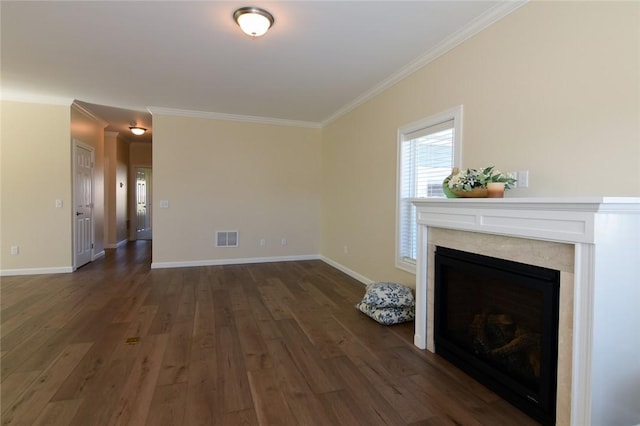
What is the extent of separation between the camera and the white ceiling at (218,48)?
248 cm

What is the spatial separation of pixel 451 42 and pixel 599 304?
2437 millimetres

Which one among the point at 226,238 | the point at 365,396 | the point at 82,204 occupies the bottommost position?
the point at 365,396

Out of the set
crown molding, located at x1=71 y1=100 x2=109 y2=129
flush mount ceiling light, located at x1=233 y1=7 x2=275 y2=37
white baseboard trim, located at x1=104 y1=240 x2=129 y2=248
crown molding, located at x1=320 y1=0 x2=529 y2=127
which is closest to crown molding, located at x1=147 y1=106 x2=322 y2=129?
crown molding, located at x1=71 y1=100 x2=109 y2=129

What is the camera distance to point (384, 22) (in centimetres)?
263

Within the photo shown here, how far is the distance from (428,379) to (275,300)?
6.77 ft

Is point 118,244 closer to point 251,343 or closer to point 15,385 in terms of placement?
point 15,385

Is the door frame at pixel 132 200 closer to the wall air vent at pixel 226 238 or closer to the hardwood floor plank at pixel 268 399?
the wall air vent at pixel 226 238

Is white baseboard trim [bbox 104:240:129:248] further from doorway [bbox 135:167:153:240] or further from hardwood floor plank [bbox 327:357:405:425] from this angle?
hardwood floor plank [bbox 327:357:405:425]

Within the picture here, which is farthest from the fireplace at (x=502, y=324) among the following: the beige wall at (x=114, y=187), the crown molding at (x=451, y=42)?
the beige wall at (x=114, y=187)

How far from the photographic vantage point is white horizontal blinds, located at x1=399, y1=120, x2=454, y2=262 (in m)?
3.12

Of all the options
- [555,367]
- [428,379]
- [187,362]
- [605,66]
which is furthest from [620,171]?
[187,362]

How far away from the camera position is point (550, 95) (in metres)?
2.08

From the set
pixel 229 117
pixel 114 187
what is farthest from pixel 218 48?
pixel 114 187

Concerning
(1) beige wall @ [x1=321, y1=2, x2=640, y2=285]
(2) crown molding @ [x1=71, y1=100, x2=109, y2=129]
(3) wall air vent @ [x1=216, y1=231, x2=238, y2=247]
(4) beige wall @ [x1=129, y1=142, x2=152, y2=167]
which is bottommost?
(3) wall air vent @ [x1=216, y1=231, x2=238, y2=247]
